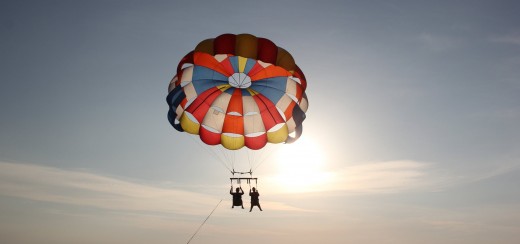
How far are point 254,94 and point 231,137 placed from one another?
7.86 feet

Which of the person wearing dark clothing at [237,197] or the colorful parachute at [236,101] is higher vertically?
the colorful parachute at [236,101]

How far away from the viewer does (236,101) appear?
70.5 feet

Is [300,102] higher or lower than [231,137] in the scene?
higher

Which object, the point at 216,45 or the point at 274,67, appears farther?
the point at 274,67

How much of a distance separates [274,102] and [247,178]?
154 inches

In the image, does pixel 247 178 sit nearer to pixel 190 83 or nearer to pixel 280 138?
pixel 280 138

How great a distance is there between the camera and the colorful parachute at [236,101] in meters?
21.1

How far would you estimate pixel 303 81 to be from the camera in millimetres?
21469

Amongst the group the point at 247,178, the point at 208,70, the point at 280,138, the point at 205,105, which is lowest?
the point at 247,178

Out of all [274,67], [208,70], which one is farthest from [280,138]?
[208,70]

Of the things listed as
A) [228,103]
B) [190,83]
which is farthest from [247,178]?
[190,83]

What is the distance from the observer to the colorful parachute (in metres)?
21.1

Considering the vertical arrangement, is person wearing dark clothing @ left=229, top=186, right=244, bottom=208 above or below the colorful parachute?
below

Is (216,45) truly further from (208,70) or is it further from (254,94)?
(254,94)
